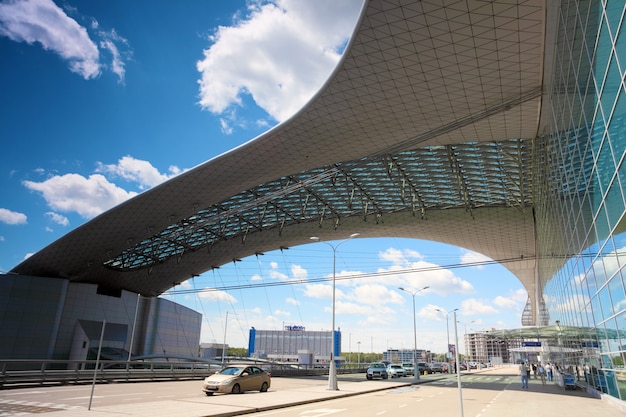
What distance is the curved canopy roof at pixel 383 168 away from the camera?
71.8 ft

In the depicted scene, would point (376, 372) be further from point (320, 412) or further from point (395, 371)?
point (320, 412)

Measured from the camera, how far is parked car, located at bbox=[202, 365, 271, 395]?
21156 millimetres

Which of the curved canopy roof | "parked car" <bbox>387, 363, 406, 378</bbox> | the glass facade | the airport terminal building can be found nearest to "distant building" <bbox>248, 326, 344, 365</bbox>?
the airport terminal building

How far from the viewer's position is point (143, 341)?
69000 millimetres

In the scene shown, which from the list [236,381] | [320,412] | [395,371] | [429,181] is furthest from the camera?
[395,371]

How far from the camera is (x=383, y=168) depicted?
44.1 m

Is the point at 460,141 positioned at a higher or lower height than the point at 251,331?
higher

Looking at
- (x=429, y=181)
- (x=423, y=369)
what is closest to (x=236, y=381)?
(x=429, y=181)

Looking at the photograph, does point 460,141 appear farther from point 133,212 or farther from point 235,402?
point 133,212

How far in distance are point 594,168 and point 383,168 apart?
29.5 meters

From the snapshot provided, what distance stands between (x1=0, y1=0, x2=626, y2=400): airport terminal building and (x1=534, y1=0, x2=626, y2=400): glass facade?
0.35 ft

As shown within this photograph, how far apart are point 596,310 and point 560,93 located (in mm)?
9510

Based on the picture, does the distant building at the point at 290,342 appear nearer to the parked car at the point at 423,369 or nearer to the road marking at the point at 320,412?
the parked car at the point at 423,369

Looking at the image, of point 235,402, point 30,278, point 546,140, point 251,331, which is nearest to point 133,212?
point 30,278
